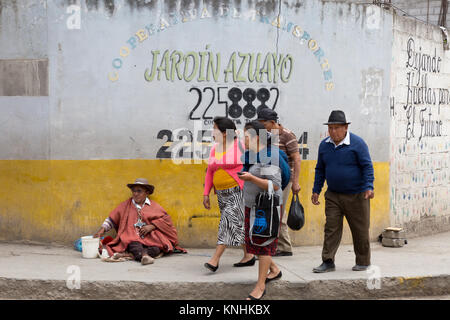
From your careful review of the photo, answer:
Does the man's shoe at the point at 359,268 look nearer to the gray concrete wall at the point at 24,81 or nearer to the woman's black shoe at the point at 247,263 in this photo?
the woman's black shoe at the point at 247,263

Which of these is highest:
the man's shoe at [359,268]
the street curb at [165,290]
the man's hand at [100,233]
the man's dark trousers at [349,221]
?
the man's dark trousers at [349,221]

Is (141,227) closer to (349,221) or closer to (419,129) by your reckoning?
(349,221)

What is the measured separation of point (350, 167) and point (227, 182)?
1216 mm

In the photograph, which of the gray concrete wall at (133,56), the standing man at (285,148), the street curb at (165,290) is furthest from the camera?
the gray concrete wall at (133,56)

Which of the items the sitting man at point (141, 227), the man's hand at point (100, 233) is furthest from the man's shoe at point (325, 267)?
the man's hand at point (100, 233)

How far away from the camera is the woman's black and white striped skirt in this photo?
20.6 feet

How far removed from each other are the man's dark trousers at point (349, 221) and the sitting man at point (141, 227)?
1.78 m

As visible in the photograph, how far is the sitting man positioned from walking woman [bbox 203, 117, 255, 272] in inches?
36.8

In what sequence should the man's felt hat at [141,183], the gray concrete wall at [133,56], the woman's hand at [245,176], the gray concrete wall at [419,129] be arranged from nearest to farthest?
1. the woman's hand at [245,176]
2. the man's felt hat at [141,183]
3. the gray concrete wall at [133,56]
4. the gray concrete wall at [419,129]

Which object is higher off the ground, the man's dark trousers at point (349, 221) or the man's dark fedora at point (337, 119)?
the man's dark fedora at point (337, 119)

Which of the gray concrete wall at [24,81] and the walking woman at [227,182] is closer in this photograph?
the walking woman at [227,182]

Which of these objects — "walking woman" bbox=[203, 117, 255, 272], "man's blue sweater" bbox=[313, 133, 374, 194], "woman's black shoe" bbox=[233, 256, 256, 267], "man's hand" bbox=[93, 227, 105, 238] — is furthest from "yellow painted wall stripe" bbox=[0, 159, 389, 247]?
"man's blue sweater" bbox=[313, 133, 374, 194]

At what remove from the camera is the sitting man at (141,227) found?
6922mm
